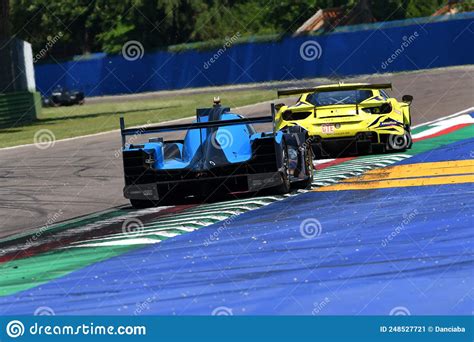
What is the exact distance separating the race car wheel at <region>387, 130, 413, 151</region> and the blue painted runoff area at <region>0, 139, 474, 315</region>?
6.09 meters

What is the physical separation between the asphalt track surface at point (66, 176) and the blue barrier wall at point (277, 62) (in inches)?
1061

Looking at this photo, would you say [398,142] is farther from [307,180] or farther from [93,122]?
[93,122]

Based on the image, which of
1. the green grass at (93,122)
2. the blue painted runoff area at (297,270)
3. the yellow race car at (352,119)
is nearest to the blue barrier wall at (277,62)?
the green grass at (93,122)

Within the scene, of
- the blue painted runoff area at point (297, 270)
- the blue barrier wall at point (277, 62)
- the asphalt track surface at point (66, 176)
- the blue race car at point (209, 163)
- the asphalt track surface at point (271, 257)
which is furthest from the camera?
the blue barrier wall at point (277, 62)

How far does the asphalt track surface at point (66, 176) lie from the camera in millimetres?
15094

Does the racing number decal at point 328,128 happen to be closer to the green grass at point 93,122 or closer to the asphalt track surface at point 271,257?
the asphalt track surface at point 271,257

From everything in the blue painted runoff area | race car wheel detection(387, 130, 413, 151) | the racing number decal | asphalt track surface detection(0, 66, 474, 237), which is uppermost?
the blue painted runoff area

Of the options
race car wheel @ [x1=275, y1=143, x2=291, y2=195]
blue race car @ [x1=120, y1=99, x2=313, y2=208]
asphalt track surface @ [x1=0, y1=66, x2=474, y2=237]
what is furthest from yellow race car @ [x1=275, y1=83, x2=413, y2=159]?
blue race car @ [x1=120, y1=99, x2=313, y2=208]

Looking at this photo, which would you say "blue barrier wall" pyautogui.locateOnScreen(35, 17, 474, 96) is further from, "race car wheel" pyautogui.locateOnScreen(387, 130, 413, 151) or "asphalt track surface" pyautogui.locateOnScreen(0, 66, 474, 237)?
"race car wheel" pyautogui.locateOnScreen(387, 130, 413, 151)

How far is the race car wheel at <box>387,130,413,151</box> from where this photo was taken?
61.7 ft
